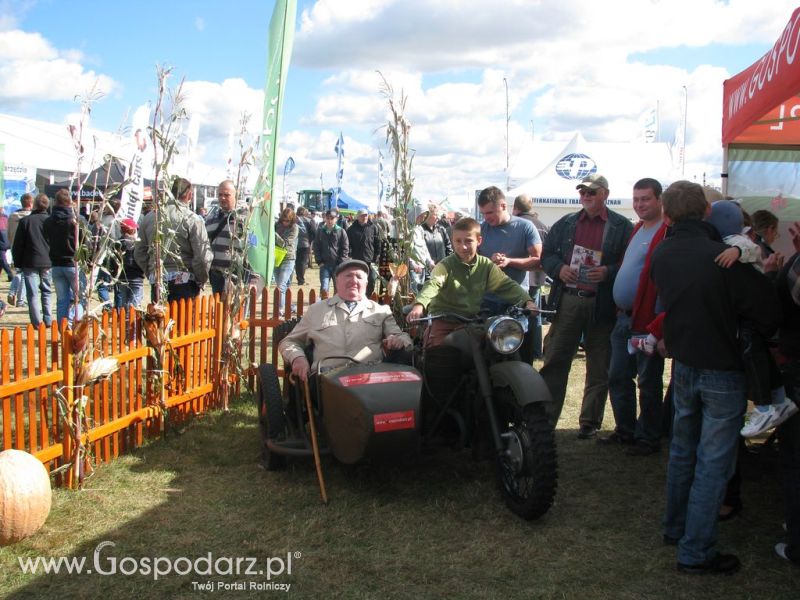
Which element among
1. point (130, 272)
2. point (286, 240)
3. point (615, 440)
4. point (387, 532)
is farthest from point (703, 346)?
point (286, 240)

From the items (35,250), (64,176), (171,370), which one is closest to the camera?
(171,370)

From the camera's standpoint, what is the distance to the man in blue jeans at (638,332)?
4535 mm

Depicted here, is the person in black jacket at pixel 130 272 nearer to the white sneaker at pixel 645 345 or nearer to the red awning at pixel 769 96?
the white sneaker at pixel 645 345

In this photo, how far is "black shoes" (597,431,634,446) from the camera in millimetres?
5270

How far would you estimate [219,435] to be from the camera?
5523mm

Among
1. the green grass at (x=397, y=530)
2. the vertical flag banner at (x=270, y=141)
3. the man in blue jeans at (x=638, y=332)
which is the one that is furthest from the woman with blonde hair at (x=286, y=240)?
the man in blue jeans at (x=638, y=332)

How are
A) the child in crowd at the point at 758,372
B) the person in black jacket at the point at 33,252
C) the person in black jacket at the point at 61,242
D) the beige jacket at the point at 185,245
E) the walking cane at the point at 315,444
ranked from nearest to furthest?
the child in crowd at the point at 758,372 → the walking cane at the point at 315,444 → the beige jacket at the point at 185,245 → the person in black jacket at the point at 61,242 → the person in black jacket at the point at 33,252

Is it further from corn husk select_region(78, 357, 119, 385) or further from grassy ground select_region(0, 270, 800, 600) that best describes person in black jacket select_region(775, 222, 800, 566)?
corn husk select_region(78, 357, 119, 385)

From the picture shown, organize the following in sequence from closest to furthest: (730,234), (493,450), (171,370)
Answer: (730,234)
(493,450)
(171,370)

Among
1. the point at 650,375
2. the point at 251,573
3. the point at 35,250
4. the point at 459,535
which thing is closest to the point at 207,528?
the point at 251,573

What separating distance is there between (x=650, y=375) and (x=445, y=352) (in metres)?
1.62

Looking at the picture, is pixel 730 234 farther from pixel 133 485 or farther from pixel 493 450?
pixel 133 485

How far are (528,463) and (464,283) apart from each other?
141cm

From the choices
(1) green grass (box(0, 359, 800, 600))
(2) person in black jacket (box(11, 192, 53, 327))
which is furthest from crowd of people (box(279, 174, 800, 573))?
(2) person in black jacket (box(11, 192, 53, 327))
